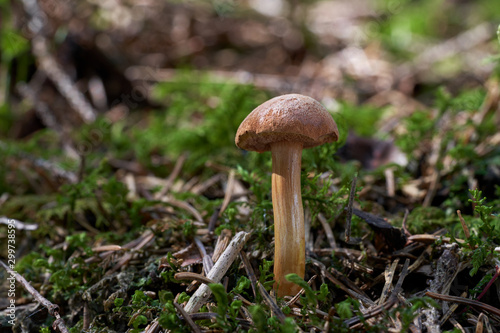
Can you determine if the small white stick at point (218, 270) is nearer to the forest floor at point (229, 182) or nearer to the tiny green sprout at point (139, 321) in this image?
the forest floor at point (229, 182)

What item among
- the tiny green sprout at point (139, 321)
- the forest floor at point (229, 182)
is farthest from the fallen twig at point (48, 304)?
the tiny green sprout at point (139, 321)

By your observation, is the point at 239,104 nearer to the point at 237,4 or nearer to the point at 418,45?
Result: the point at 418,45

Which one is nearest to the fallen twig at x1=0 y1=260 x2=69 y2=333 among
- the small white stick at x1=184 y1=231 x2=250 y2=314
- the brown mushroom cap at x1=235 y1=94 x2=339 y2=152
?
the small white stick at x1=184 y1=231 x2=250 y2=314

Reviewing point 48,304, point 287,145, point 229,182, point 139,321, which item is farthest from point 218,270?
point 229,182

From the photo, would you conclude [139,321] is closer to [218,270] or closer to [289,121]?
[218,270]

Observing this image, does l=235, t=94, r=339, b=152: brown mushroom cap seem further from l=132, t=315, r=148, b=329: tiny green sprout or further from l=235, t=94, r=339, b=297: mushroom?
l=132, t=315, r=148, b=329: tiny green sprout

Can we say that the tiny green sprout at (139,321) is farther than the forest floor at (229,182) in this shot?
No

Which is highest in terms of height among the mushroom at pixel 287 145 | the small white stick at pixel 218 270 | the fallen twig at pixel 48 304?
the mushroom at pixel 287 145

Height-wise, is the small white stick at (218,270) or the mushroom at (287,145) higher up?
the mushroom at (287,145)
